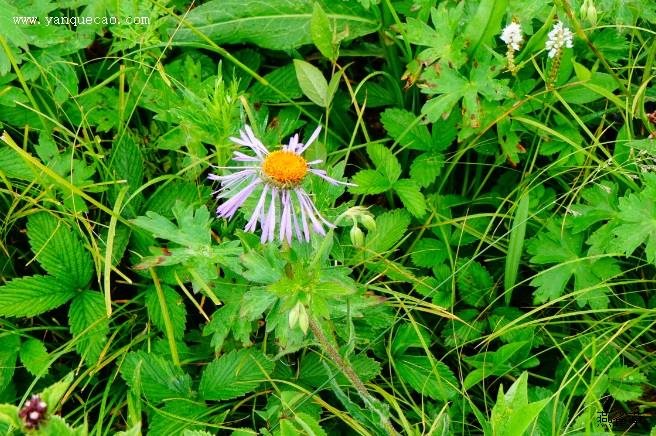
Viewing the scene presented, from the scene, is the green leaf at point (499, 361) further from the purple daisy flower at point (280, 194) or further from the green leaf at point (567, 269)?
the purple daisy flower at point (280, 194)

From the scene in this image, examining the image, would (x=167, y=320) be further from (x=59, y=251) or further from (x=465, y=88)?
(x=465, y=88)

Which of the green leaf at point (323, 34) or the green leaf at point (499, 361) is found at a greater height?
the green leaf at point (323, 34)

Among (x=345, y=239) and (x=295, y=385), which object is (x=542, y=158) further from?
(x=295, y=385)

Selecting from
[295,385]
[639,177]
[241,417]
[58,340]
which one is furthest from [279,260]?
[639,177]

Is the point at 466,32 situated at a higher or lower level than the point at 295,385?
higher

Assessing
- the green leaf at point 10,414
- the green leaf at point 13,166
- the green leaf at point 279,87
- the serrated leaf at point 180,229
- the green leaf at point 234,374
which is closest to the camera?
the green leaf at point 10,414

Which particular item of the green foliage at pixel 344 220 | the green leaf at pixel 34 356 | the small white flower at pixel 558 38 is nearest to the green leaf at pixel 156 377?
the green foliage at pixel 344 220
